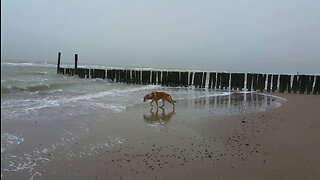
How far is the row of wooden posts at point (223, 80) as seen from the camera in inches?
758

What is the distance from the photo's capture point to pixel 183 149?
5.47 meters

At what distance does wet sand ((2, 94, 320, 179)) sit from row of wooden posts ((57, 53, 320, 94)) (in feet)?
37.7

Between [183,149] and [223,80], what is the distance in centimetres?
1698

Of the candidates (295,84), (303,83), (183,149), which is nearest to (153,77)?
(295,84)

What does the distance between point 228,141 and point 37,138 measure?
3513 mm

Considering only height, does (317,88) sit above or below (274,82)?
below

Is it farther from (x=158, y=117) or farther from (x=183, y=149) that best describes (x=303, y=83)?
(x=183, y=149)

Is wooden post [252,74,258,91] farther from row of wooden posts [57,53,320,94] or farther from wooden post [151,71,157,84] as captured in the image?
wooden post [151,71,157,84]

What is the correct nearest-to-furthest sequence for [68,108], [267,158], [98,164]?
[98,164]
[267,158]
[68,108]

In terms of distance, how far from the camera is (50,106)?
9711mm

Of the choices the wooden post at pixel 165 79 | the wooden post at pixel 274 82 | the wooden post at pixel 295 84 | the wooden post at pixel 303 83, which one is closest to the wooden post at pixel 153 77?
the wooden post at pixel 165 79

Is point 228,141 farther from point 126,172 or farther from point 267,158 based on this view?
point 126,172

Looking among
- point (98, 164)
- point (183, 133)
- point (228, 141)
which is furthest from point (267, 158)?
point (98, 164)

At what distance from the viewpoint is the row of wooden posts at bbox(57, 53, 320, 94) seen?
19250mm
